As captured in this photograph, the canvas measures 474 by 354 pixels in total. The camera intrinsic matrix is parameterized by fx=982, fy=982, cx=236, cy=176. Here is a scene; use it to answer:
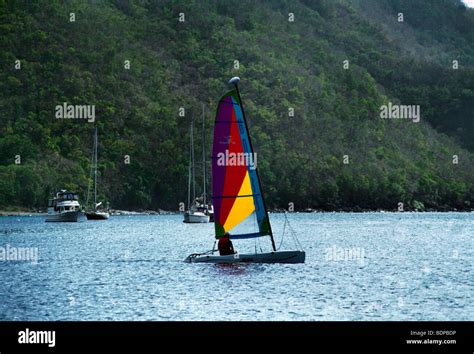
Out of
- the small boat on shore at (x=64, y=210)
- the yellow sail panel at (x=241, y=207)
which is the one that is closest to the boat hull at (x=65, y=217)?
the small boat on shore at (x=64, y=210)

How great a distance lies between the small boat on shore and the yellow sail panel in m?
105

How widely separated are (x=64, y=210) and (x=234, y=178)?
111 meters

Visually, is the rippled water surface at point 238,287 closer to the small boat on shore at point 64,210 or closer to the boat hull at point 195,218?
the boat hull at point 195,218

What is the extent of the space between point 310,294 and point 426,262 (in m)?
23.1

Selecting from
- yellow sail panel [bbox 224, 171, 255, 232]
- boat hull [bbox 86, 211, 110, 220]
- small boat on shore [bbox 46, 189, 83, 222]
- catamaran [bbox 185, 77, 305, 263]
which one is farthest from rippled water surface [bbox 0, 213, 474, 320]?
boat hull [bbox 86, 211, 110, 220]

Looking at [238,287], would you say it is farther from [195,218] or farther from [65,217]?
[65,217]

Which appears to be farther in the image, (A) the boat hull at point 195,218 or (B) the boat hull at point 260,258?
(A) the boat hull at point 195,218

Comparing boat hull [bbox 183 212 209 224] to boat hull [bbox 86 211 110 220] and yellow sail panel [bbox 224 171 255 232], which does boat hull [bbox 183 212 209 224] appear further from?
yellow sail panel [bbox 224 171 255 232]

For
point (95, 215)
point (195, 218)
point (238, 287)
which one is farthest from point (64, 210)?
point (238, 287)

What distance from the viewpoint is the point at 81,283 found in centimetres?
5175

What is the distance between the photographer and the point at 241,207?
51219 mm

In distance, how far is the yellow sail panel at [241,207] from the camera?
51094mm

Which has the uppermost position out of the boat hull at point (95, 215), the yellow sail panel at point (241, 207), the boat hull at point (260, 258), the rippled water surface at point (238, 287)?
the yellow sail panel at point (241, 207)
